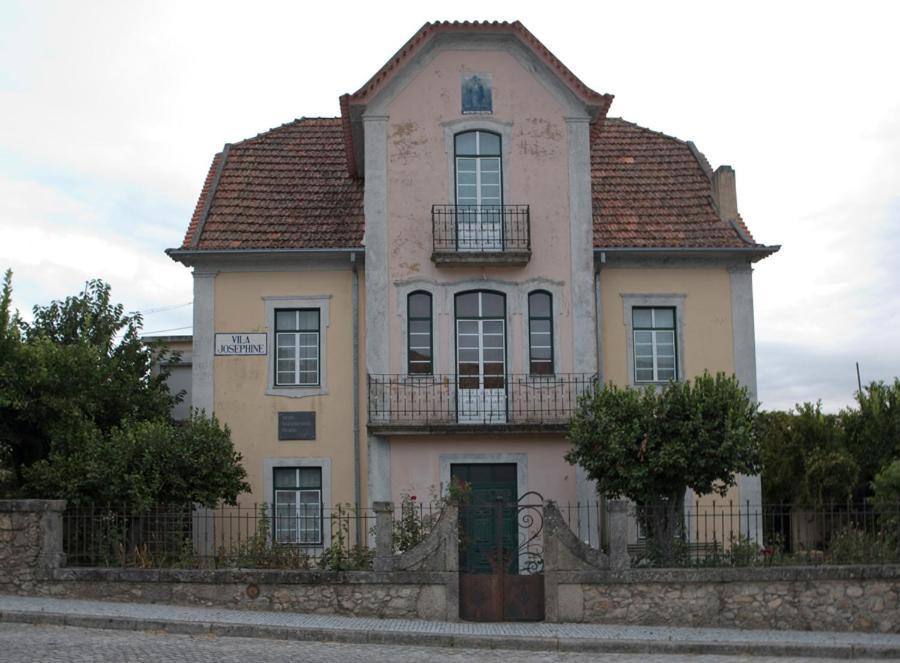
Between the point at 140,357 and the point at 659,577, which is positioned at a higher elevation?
the point at 140,357

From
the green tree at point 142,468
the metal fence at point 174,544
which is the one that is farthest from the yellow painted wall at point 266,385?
the metal fence at point 174,544

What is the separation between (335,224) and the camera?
78.4 feet

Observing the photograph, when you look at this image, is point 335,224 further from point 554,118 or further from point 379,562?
point 379,562

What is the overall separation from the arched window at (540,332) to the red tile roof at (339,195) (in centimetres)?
184

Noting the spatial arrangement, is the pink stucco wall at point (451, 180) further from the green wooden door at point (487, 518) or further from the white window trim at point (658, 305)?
the green wooden door at point (487, 518)

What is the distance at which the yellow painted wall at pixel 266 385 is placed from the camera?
2291 centimetres

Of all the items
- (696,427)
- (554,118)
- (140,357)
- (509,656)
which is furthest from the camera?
(140,357)

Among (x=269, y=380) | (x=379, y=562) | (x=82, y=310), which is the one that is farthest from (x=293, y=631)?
(x=82, y=310)

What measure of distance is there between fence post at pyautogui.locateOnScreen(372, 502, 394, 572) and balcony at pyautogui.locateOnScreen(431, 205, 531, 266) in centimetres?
671

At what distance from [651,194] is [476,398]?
610cm

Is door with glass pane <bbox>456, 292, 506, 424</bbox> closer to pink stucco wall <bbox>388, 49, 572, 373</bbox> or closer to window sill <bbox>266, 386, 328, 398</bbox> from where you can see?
pink stucco wall <bbox>388, 49, 572, 373</bbox>

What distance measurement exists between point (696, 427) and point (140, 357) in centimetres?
1228

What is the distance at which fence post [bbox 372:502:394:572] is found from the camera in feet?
55.4

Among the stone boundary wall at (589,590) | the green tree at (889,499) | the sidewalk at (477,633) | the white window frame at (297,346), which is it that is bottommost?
the sidewalk at (477,633)
